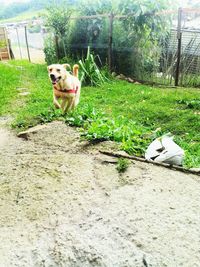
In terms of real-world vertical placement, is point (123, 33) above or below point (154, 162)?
above

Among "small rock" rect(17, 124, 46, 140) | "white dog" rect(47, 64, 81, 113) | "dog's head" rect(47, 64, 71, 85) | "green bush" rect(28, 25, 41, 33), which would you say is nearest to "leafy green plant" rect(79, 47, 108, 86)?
"white dog" rect(47, 64, 81, 113)

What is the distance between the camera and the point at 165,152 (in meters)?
3.50

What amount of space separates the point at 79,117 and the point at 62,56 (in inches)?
285

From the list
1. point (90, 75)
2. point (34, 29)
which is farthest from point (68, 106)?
point (34, 29)

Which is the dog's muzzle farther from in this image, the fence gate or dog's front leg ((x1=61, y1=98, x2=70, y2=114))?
the fence gate

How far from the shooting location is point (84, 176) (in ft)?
10.7

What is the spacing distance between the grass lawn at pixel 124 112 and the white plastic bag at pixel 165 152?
168 millimetres

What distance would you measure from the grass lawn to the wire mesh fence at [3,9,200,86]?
0.90 meters

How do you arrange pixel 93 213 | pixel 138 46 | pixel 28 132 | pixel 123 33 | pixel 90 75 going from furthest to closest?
1. pixel 123 33
2. pixel 138 46
3. pixel 90 75
4. pixel 28 132
5. pixel 93 213

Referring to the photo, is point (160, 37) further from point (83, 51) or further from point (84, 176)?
point (84, 176)

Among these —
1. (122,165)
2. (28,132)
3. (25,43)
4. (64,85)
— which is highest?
(64,85)

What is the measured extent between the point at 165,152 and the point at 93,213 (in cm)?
121

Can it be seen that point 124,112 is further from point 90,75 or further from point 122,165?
point 90,75

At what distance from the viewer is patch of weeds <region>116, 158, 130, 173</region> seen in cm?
335
